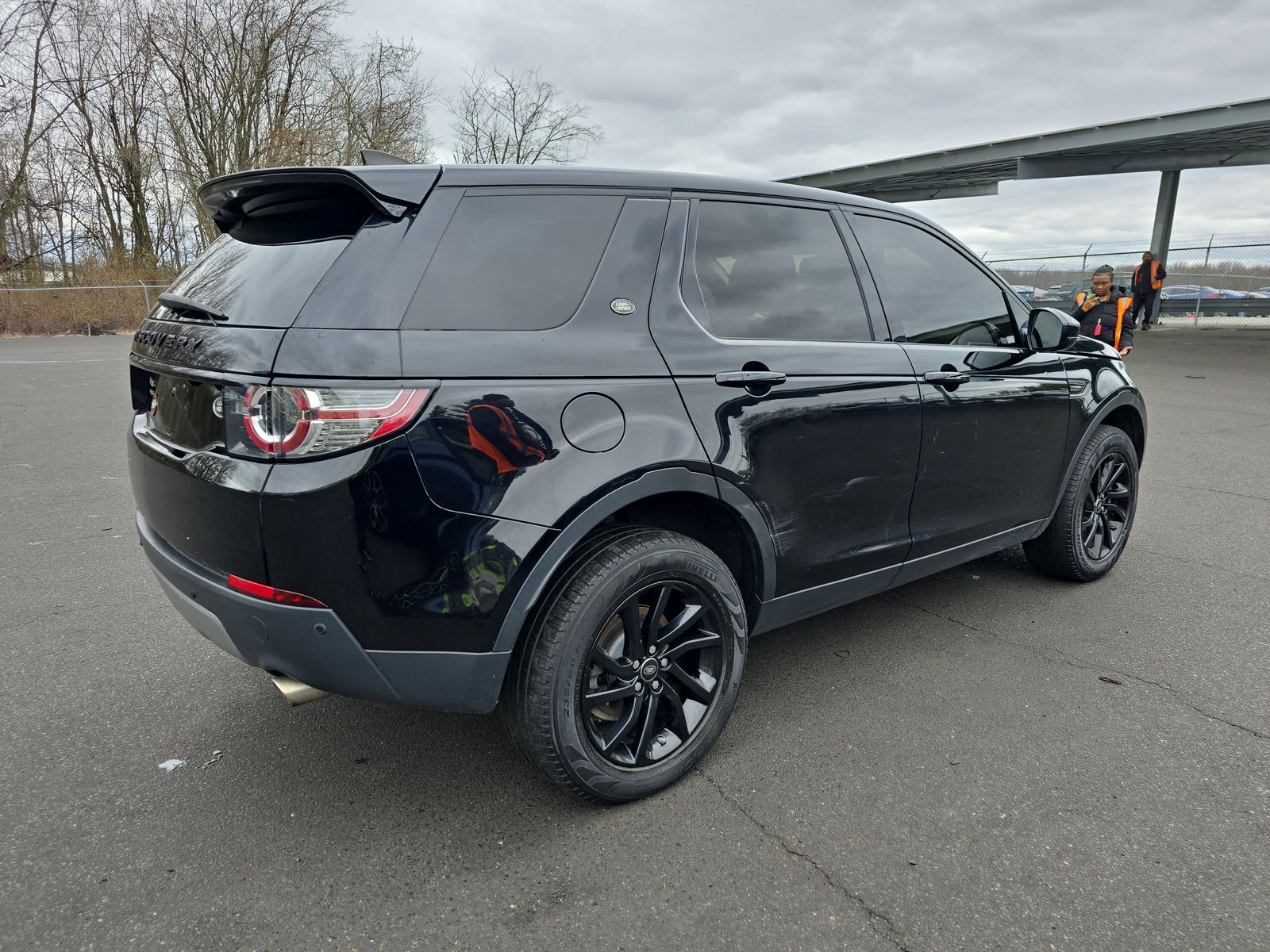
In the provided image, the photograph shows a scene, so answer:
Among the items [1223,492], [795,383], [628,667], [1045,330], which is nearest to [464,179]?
[795,383]

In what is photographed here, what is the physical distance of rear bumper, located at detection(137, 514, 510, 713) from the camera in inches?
80.0

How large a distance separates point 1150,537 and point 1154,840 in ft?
10.9

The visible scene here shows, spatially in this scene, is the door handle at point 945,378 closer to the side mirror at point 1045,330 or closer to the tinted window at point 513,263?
the side mirror at point 1045,330

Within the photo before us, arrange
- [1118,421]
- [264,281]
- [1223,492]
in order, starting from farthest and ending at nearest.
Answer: [1223,492], [1118,421], [264,281]

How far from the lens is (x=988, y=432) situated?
11.1 ft

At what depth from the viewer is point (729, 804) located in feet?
8.02

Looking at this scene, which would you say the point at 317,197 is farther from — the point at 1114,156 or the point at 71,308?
the point at 1114,156

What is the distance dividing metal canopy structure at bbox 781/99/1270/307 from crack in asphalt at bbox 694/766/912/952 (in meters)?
21.7

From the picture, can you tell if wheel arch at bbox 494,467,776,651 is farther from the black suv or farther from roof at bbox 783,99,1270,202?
roof at bbox 783,99,1270,202

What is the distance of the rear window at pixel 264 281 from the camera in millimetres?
2096

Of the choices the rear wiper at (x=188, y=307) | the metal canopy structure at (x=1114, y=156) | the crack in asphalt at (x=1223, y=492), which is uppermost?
the metal canopy structure at (x=1114, y=156)

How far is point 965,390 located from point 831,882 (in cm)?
194

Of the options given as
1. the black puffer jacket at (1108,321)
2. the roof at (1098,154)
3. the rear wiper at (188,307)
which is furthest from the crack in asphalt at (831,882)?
the roof at (1098,154)

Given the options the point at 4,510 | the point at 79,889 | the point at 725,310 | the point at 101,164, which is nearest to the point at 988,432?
the point at 725,310
